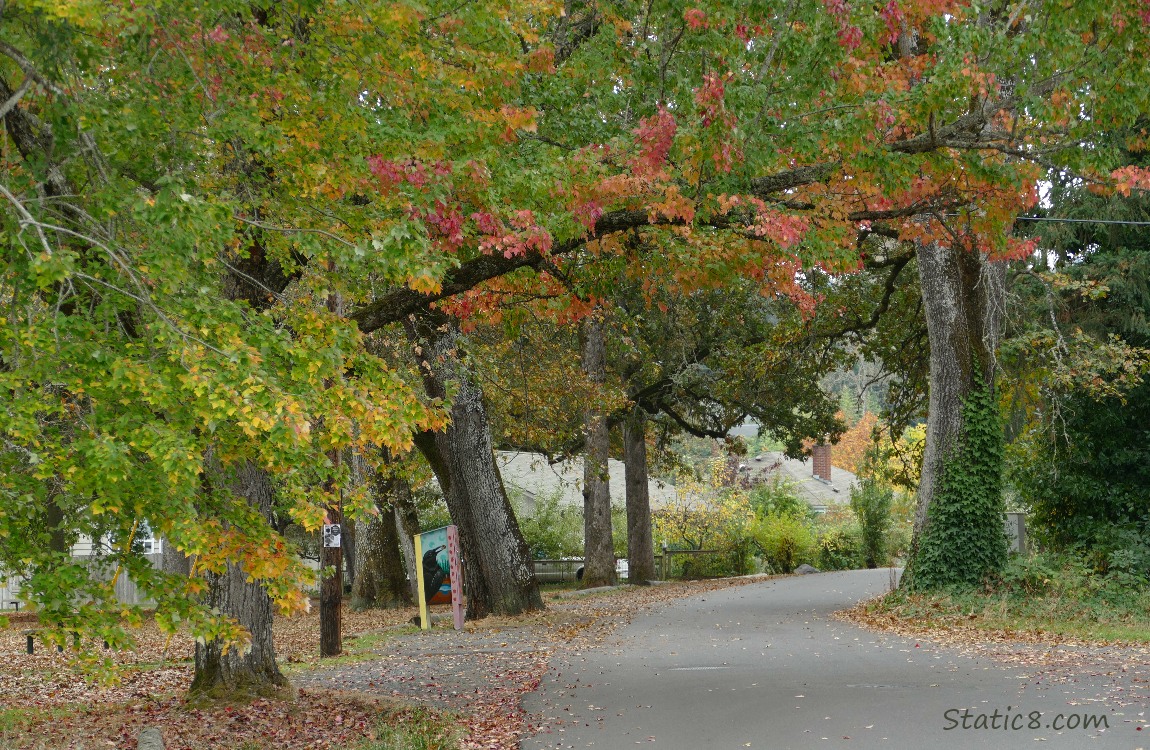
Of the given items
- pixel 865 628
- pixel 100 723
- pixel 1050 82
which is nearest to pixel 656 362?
pixel 865 628

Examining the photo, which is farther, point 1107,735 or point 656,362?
point 656,362

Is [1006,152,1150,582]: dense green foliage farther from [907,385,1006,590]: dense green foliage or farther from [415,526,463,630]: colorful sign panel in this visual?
[415,526,463,630]: colorful sign panel

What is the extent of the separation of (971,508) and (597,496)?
13457 millimetres

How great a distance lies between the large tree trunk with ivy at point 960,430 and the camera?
1839 cm

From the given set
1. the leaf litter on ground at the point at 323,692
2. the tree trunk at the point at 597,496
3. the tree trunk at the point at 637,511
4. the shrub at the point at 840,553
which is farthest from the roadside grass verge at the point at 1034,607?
the shrub at the point at 840,553

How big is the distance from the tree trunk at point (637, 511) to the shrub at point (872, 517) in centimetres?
797

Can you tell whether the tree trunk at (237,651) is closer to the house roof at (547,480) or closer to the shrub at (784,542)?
the shrub at (784,542)

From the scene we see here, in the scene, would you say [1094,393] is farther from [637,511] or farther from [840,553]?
[840,553]

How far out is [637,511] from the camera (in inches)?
1273

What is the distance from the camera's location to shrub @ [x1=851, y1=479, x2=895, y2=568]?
3609 centimetres

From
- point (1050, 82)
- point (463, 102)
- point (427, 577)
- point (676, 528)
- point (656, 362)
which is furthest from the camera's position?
point (676, 528)

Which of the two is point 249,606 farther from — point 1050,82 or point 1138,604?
point 1138,604

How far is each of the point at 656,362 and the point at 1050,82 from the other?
1933 centimetres

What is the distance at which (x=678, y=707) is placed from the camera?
10.1 metres
